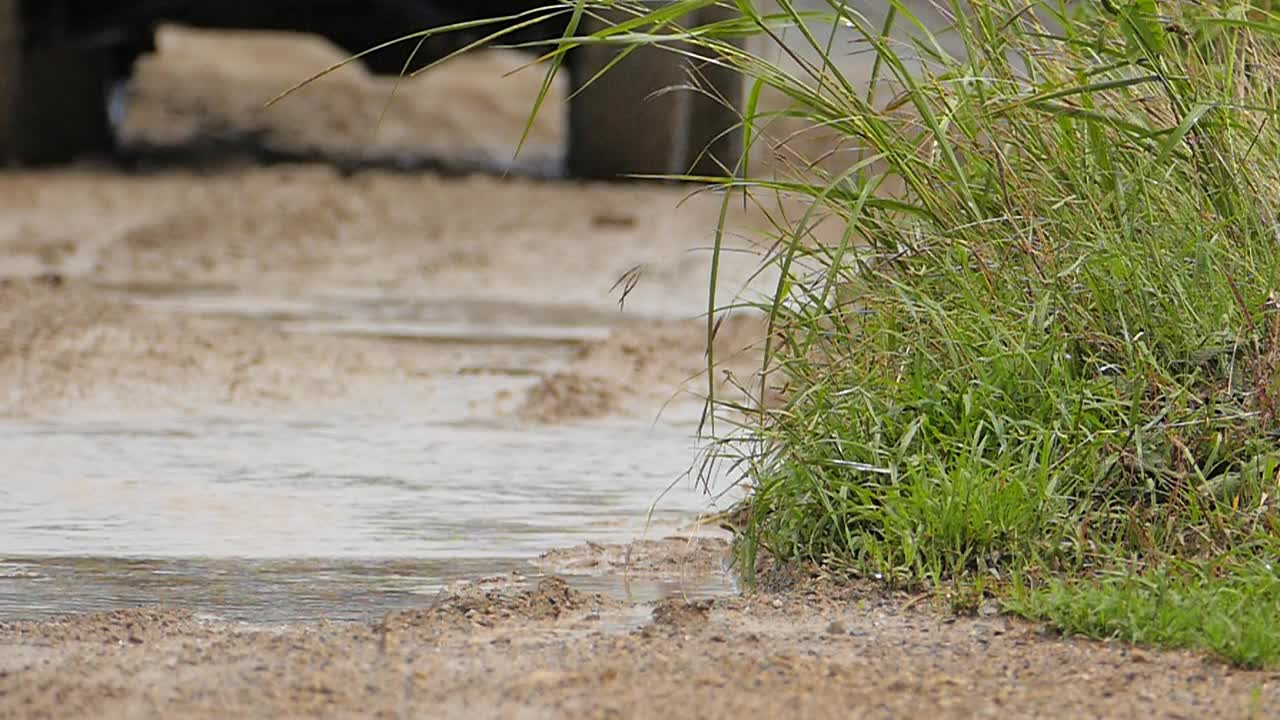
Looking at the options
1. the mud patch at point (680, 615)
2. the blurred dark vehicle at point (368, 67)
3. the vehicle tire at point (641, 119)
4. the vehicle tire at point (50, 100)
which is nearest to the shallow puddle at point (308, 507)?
the mud patch at point (680, 615)

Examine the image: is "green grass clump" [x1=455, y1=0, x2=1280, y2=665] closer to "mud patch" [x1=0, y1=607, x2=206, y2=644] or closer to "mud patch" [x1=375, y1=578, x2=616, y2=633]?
"mud patch" [x1=375, y1=578, x2=616, y2=633]

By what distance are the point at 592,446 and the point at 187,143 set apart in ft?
38.2

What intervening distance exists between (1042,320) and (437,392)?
9.62 feet

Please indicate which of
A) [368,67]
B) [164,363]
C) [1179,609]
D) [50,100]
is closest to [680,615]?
[1179,609]

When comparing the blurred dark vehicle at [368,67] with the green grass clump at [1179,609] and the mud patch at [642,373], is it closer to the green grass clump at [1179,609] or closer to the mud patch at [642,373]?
the mud patch at [642,373]

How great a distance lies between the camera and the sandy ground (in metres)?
3.17

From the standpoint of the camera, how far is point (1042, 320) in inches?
165

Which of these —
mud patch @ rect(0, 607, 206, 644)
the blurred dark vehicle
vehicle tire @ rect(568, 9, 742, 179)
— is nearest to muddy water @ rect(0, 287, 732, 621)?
mud patch @ rect(0, 607, 206, 644)

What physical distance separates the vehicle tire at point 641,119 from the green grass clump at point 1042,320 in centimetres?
753

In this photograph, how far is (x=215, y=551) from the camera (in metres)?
4.43

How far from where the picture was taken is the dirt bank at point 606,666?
3.10 m

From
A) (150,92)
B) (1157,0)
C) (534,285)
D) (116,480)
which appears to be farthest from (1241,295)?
(150,92)

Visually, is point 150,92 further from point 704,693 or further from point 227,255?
point 704,693

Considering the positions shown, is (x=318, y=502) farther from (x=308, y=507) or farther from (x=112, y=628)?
(x=112, y=628)
